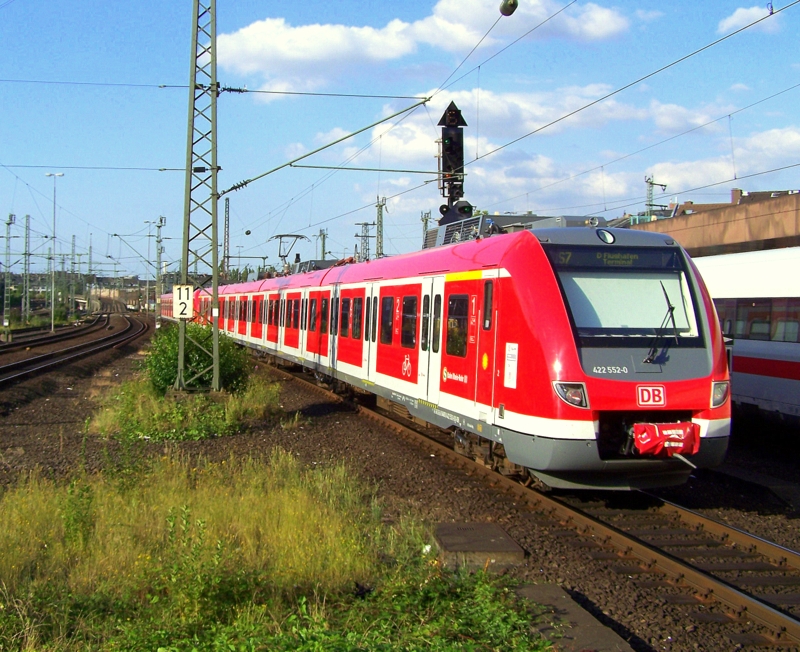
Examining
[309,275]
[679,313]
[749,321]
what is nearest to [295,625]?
[679,313]

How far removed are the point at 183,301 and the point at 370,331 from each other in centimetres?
341

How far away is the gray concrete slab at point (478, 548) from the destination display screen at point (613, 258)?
9.13 ft

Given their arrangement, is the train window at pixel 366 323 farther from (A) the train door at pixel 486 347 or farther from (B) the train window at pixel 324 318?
(A) the train door at pixel 486 347

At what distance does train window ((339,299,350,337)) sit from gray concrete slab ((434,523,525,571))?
9.68 meters

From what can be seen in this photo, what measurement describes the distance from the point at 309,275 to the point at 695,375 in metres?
15.4

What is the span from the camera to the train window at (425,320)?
11.4 metres

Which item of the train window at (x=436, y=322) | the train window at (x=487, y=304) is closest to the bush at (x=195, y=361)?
the train window at (x=436, y=322)

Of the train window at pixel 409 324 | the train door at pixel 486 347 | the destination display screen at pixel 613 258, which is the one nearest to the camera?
the destination display screen at pixel 613 258

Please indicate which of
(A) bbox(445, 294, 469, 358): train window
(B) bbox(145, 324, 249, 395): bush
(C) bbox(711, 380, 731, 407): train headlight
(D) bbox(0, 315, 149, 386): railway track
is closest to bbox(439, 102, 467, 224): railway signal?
(B) bbox(145, 324, 249, 395): bush

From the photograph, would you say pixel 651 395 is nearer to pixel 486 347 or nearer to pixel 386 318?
pixel 486 347

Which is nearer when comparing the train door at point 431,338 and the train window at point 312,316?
the train door at point 431,338

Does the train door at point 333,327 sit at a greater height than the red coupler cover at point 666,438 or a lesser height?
greater

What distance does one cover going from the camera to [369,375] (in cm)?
1486

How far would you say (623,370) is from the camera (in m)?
7.72
